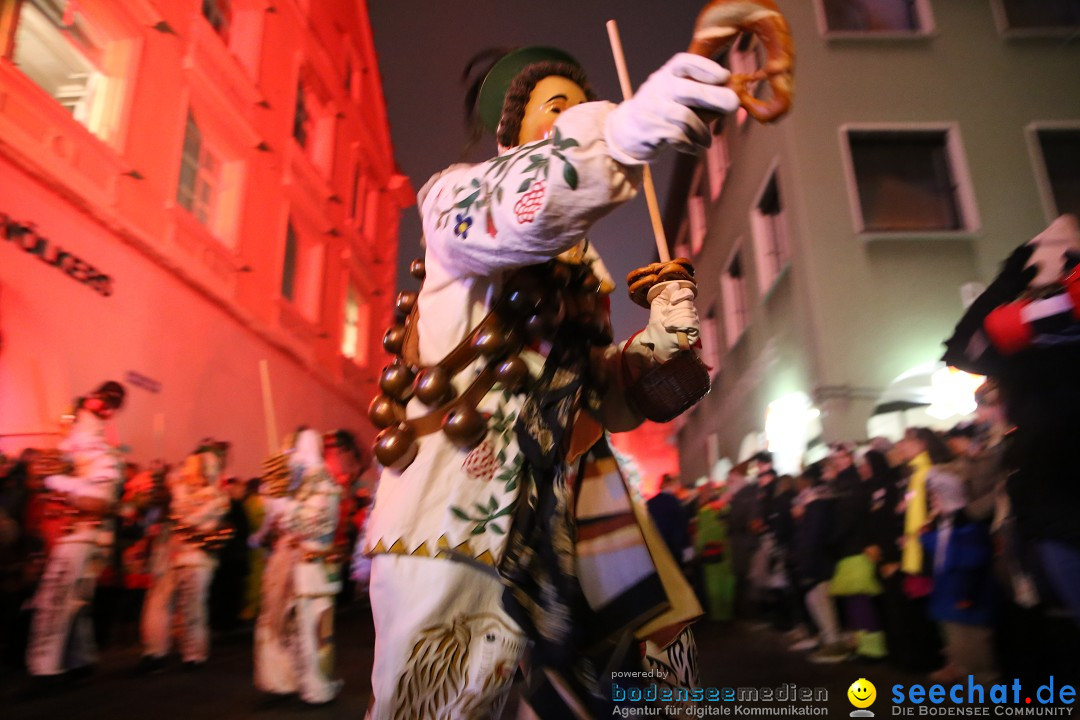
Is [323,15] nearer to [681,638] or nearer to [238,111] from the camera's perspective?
[238,111]

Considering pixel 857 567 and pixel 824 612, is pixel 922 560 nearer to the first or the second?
pixel 857 567

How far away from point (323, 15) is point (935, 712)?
15.9 m

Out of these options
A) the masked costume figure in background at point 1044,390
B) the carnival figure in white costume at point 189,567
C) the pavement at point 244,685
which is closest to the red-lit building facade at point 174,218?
the carnival figure in white costume at point 189,567

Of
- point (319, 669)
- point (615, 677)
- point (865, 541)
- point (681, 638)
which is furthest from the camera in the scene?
point (865, 541)

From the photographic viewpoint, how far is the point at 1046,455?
7.66 feet

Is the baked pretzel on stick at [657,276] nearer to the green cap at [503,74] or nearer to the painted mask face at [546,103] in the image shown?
the painted mask face at [546,103]

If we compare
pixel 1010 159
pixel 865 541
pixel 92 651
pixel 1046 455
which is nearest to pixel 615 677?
pixel 1046 455

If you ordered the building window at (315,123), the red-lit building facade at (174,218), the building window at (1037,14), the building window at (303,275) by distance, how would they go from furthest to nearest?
1. the building window at (315,123)
2. the building window at (303,275)
3. the building window at (1037,14)
4. the red-lit building facade at (174,218)

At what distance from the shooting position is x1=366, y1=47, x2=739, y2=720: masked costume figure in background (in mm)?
990

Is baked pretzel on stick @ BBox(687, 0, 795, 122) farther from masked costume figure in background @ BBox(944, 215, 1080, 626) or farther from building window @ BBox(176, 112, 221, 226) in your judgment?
building window @ BBox(176, 112, 221, 226)

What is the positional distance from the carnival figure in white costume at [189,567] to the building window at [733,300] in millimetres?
9884

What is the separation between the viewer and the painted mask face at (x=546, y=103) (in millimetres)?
1452

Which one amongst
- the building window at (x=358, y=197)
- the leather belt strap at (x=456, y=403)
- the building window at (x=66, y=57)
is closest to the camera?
the leather belt strap at (x=456, y=403)

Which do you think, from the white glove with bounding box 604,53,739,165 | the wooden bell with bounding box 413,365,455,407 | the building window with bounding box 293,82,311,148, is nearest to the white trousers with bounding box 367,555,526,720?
the wooden bell with bounding box 413,365,455,407
